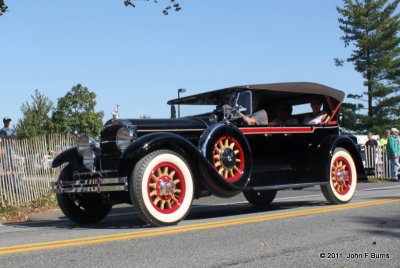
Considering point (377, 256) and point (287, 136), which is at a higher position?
point (287, 136)

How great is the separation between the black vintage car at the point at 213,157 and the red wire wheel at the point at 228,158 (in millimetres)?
13

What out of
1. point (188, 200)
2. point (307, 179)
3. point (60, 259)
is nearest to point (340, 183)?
point (307, 179)

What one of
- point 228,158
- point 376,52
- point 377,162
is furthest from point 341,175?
point 376,52

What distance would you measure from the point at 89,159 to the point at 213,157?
1610mm

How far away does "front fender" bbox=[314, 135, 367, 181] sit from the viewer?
8109 millimetres

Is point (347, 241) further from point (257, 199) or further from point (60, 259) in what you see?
point (257, 199)

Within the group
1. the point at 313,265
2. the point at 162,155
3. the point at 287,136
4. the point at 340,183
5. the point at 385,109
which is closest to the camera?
the point at 313,265

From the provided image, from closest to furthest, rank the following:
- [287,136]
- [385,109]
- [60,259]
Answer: [60,259] → [287,136] → [385,109]

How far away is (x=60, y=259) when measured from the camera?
4309mm

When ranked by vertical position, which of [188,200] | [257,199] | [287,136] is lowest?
[257,199]

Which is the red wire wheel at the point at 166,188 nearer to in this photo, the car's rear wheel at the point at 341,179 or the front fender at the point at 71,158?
the front fender at the point at 71,158

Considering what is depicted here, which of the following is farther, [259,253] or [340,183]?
[340,183]

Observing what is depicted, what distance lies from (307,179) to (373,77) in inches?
1461

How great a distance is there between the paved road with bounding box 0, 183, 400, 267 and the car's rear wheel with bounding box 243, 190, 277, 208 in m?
1.72
